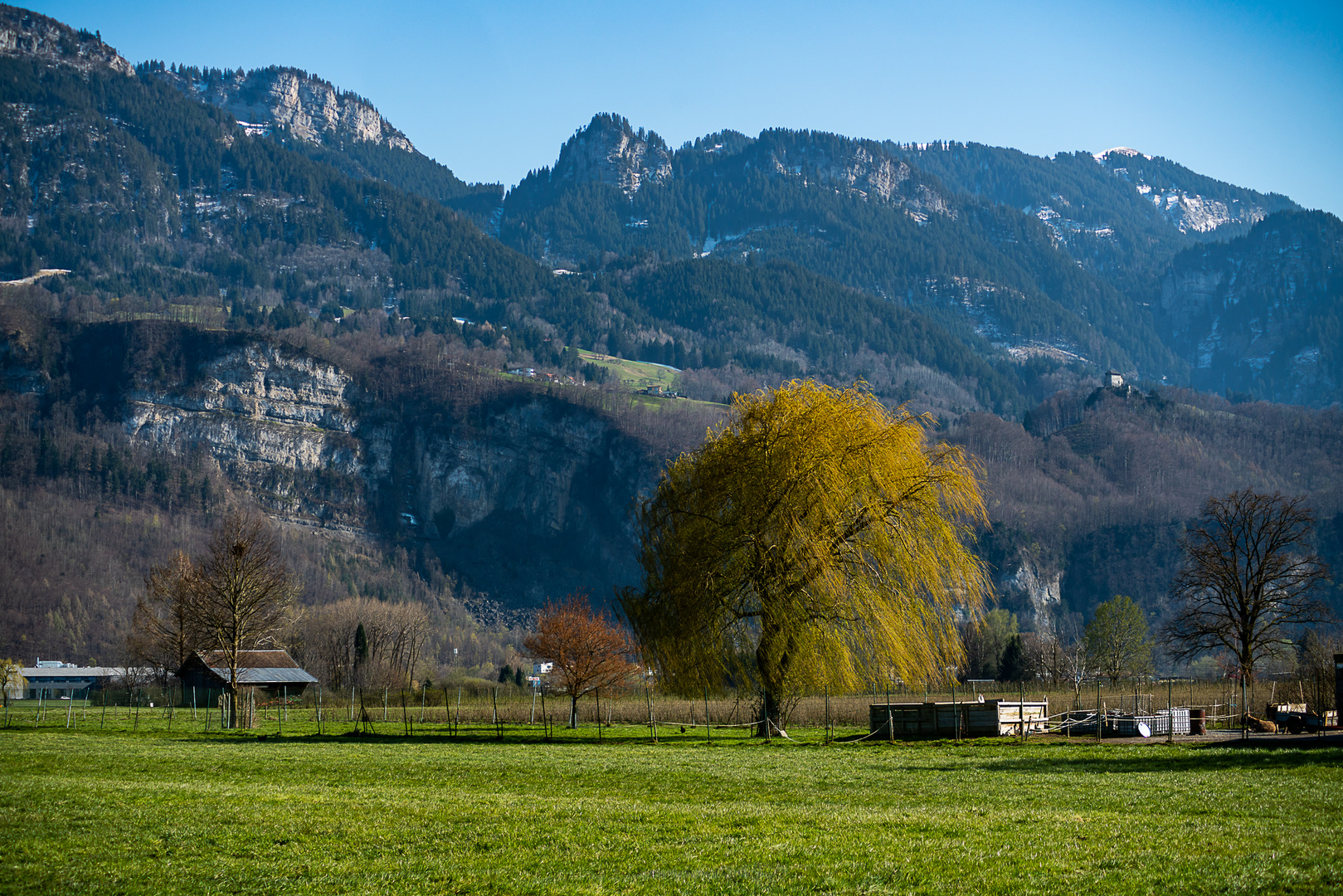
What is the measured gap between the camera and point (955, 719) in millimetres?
37906

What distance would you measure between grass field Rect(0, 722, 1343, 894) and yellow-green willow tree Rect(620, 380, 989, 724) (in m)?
9.88

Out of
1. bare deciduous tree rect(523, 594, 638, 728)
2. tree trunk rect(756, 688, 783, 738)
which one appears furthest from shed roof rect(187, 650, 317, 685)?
tree trunk rect(756, 688, 783, 738)

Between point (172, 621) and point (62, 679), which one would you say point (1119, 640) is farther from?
point (62, 679)

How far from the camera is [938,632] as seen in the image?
4081 centimetres

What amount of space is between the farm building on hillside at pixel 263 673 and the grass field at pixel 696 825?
69.7 metres

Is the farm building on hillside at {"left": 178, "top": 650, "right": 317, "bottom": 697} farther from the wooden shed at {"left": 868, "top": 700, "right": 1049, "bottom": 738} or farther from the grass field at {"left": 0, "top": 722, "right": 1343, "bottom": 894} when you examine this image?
the grass field at {"left": 0, "top": 722, "right": 1343, "bottom": 894}

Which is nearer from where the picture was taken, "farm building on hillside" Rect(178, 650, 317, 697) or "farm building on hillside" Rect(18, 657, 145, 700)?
"farm building on hillside" Rect(178, 650, 317, 697)

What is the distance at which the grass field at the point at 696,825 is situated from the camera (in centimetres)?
1365

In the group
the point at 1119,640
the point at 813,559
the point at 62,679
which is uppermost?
the point at 813,559

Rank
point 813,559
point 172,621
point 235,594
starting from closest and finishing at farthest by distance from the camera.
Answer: point 813,559, point 235,594, point 172,621

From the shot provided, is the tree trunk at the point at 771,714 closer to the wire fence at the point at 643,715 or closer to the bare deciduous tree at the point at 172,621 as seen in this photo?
the wire fence at the point at 643,715

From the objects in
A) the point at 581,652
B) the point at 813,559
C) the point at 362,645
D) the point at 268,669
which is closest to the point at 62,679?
the point at 362,645

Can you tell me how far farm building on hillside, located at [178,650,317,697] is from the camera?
9656 centimetres

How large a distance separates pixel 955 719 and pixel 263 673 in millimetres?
76916
